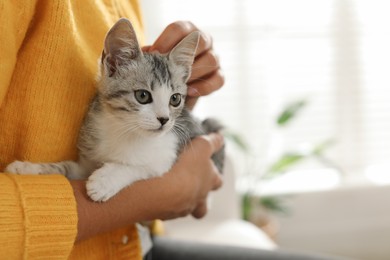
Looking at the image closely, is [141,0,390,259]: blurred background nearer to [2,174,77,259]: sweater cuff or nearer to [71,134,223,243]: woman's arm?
[71,134,223,243]: woman's arm

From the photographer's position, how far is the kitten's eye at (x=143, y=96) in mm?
916

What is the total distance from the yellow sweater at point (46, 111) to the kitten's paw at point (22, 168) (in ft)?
0.04

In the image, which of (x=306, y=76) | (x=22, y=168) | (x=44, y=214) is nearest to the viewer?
(x=44, y=214)

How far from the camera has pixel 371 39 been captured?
2.60 metres

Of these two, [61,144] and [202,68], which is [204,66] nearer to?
[202,68]

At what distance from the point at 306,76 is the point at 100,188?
1.97 meters

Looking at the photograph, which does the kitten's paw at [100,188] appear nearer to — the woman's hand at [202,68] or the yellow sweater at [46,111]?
the yellow sweater at [46,111]

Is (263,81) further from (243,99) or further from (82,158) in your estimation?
(82,158)

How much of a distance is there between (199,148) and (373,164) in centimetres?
194

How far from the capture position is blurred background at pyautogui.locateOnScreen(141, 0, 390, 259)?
2518 mm

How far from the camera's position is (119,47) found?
0.88 m

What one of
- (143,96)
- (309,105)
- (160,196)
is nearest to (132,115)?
(143,96)

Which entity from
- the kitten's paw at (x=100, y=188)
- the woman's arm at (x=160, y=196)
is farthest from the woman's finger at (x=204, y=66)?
the kitten's paw at (x=100, y=188)

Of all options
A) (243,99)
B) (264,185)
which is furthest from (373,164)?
(243,99)
